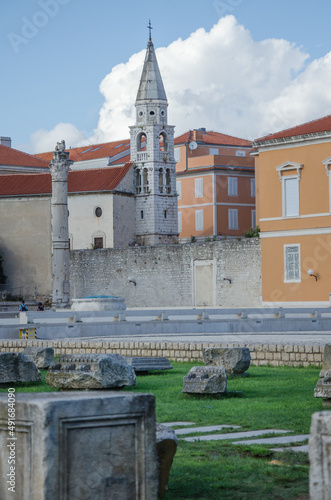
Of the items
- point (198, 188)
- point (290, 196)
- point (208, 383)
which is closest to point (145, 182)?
point (198, 188)

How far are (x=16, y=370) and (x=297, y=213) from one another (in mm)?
27586

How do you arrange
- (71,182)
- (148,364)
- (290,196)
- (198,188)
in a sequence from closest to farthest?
(148,364), (290,196), (71,182), (198,188)

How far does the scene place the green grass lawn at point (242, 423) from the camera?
659 cm

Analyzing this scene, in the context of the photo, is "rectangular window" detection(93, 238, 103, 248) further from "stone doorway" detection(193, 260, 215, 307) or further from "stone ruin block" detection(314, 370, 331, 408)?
"stone ruin block" detection(314, 370, 331, 408)

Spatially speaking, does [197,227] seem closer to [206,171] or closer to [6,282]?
[206,171]

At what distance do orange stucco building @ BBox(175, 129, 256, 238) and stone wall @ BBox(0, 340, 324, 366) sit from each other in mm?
50270

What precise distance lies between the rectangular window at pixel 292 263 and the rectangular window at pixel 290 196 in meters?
1.49

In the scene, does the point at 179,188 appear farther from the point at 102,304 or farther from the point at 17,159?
the point at 102,304

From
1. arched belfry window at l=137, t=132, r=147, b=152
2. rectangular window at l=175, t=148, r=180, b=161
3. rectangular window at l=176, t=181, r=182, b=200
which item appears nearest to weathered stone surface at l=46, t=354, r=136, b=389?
arched belfry window at l=137, t=132, r=147, b=152

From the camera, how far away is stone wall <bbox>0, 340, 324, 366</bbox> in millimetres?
16266

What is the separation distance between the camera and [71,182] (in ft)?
220

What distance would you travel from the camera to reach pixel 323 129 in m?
39.5

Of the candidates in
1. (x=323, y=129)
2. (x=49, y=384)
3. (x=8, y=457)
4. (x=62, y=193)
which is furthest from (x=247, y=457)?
(x=62, y=193)

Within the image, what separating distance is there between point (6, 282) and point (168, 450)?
57512mm
